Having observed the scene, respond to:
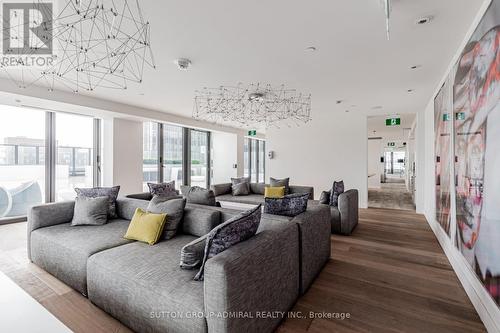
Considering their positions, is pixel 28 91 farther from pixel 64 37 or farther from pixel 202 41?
pixel 202 41

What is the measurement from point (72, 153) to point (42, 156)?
601 mm

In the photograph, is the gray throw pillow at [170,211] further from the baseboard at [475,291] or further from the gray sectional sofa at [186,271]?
the baseboard at [475,291]

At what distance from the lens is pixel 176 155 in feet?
26.9

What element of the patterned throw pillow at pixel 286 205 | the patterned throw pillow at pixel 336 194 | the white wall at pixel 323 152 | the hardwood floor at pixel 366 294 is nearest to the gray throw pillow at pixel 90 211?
the hardwood floor at pixel 366 294

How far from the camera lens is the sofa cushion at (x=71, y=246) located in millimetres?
2336

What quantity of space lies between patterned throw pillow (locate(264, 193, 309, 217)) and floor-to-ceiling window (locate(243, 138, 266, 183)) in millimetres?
8694

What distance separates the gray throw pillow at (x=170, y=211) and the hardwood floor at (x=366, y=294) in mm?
877

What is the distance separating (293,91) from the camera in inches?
189

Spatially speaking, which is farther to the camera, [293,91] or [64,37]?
[293,91]

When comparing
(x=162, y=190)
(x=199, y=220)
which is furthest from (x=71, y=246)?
(x=162, y=190)

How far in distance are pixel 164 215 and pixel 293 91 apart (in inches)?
136

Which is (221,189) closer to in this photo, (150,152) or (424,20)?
(150,152)

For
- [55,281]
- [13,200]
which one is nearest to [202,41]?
[55,281]

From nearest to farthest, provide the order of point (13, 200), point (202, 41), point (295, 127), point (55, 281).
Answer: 1. point (55, 281)
2. point (202, 41)
3. point (13, 200)
4. point (295, 127)
